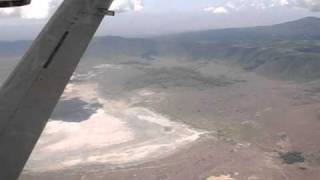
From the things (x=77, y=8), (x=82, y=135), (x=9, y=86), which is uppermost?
(x=77, y=8)

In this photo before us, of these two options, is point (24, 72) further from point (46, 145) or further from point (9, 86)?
point (46, 145)

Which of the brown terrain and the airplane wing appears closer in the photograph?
the airplane wing

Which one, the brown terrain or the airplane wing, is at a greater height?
the airplane wing

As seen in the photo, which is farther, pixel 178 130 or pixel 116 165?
pixel 178 130

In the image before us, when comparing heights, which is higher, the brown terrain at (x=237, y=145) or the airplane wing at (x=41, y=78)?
the airplane wing at (x=41, y=78)

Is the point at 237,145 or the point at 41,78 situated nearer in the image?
the point at 41,78

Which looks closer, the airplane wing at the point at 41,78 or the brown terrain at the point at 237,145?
the airplane wing at the point at 41,78

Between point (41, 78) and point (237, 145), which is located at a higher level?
point (41, 78)

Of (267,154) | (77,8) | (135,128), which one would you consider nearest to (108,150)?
(135,128)
